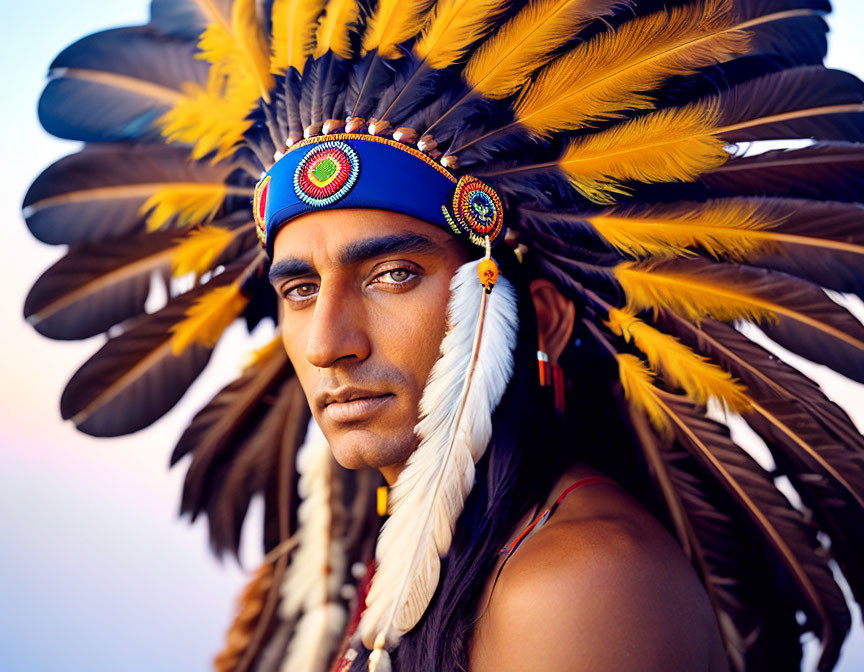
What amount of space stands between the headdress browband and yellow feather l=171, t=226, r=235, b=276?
0.67 metres

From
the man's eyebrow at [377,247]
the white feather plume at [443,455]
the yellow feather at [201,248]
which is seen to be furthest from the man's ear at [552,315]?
the yellow feather at [201,248]

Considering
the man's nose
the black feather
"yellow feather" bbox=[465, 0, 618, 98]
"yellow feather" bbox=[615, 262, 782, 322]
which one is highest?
the black feather

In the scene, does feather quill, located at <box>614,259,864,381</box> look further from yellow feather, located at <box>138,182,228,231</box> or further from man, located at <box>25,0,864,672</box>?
yellow feather, located at <box>138,182,228,231</box>

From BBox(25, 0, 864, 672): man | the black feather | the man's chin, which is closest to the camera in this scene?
BBox(25, 0, 864, 672): man

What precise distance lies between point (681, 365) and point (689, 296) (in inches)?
8.3

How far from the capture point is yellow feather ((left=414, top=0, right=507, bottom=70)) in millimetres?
2168

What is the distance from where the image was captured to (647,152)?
2.16 m

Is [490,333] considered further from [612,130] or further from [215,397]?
[215,397]

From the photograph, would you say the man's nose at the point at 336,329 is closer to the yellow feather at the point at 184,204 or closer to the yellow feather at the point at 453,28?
the yellow feather at the point at 453,28

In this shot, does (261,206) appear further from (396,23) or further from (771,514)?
(771,514)

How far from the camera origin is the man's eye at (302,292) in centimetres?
230

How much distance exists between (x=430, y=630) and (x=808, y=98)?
5.68 ft

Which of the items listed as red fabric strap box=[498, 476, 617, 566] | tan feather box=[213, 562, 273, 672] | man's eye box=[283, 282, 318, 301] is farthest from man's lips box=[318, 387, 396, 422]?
tan feather box=[213, 562, 273, 672]

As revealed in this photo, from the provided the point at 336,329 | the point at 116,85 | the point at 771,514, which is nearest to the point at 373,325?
the point at 336,329
